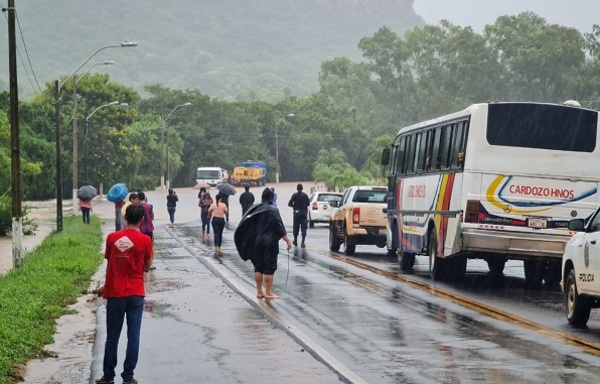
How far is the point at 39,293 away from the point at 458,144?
8.35 metres

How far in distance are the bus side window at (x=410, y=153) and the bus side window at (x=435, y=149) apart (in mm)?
2067

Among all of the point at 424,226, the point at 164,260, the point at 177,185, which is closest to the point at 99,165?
the point at 177,185

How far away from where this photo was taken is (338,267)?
2752 cm

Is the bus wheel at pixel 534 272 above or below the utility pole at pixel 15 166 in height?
below

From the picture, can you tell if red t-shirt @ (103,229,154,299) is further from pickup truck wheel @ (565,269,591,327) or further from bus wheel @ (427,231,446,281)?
bus wheel @ (427,231,446,281)

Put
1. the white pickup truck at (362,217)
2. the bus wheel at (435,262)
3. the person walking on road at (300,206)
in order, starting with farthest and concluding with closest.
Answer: the person walking on road at (300,206) → the white pickup truck at (362,217) → the bus wheel at (435,262)

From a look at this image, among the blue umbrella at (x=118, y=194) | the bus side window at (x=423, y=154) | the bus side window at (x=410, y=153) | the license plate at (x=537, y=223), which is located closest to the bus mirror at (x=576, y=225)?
the license plate at (x=537, y=223)

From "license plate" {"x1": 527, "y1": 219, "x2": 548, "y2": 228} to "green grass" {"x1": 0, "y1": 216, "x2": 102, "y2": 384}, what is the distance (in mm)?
8010

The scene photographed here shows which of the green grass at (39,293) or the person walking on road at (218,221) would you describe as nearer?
the green grass at (39,293)

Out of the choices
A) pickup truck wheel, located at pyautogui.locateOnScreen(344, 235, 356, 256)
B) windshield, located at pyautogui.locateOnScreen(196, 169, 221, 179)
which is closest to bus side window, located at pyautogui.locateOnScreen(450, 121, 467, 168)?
pickup truck wheel, located at pyautogui.locateOnScreen(344, 235, 356, 256)

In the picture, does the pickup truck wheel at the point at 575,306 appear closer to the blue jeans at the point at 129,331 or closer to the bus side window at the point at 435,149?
the blue jeans at the point at 129,331

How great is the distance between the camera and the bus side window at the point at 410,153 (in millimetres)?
Result: 27517

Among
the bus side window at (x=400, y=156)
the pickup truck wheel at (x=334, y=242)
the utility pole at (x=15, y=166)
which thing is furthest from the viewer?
the pickup truck wheel at (x=334, y=242)

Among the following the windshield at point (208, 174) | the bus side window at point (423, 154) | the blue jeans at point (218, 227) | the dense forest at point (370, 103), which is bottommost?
the blue jeans at point (218, 227)
